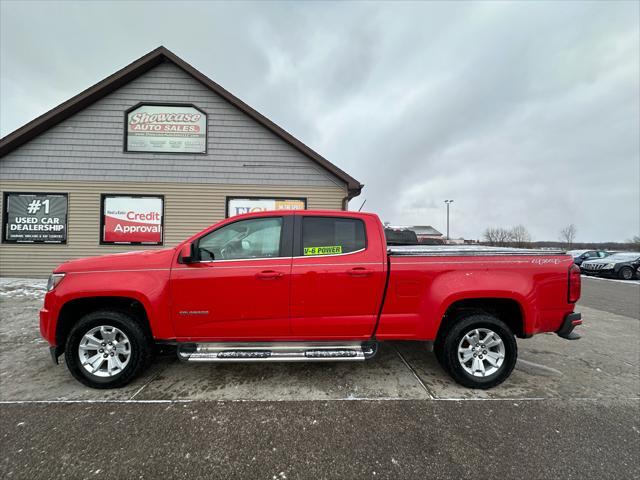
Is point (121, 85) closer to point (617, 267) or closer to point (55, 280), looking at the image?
point (55, 280)

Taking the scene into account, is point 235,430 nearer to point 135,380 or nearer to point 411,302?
point 135,380

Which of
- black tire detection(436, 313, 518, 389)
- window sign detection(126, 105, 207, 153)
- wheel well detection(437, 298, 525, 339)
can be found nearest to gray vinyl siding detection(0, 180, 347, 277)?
window sign detection(126, 105, 207, 153)

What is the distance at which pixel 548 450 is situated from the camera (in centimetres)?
212

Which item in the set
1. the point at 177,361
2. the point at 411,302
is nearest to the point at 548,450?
the point at 411,302

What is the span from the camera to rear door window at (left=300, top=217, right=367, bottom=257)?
9.84ft

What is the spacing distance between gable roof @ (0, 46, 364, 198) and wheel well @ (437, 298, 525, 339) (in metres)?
6.28

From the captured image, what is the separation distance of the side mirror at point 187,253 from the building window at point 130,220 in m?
6.67

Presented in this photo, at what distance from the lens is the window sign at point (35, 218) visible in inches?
327

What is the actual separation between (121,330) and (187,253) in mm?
1103

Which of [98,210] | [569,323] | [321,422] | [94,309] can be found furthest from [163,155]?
[569,323]

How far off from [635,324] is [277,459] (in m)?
7.68

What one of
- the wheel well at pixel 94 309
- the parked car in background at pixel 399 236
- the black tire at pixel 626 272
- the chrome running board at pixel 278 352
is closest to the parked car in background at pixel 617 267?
the black tire at pixel 626 272

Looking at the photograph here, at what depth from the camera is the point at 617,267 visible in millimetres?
13531

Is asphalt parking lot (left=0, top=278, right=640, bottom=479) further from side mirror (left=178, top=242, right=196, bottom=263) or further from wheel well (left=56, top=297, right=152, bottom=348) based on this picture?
side mirror (left=178, top=242, right=196, bottom=263)
